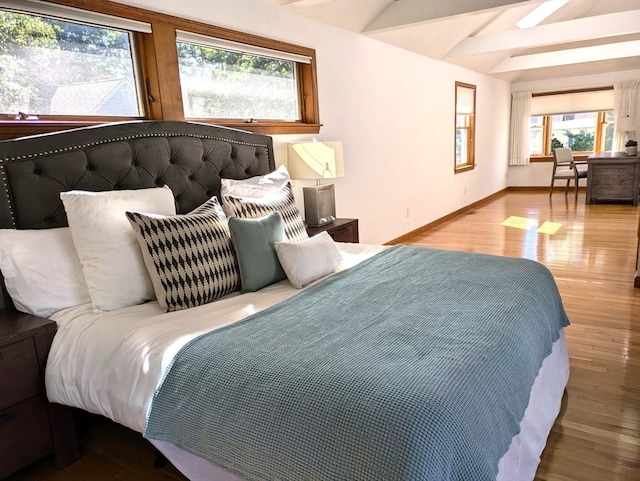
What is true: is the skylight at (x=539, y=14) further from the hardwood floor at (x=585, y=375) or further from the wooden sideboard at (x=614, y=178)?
the hardwood floor at (x=585, y=375)

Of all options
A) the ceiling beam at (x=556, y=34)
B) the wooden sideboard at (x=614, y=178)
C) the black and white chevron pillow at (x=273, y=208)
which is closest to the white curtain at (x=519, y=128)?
the wooden sideboard at (x=614, y=178)

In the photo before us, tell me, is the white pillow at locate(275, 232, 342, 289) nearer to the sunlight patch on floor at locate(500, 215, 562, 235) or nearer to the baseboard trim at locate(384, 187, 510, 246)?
the baseboard trim at locate(384, 187, 510, 246)

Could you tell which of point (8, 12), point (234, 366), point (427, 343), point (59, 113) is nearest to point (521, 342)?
point (427, 343)

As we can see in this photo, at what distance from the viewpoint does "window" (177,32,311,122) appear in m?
2.81

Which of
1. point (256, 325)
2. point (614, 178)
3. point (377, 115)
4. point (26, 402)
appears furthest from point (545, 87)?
point (26, 402)

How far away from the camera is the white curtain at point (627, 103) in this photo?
299 inches

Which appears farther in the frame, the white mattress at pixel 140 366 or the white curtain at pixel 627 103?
the white curtain at pixel 627 103

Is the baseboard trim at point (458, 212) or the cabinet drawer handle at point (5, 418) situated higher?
the cabinet drawer handle at point (5, 418)

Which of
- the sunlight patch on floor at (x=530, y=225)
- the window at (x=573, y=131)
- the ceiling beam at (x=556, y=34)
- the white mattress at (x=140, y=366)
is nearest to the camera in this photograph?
the white mattress at (x=140, y=366)

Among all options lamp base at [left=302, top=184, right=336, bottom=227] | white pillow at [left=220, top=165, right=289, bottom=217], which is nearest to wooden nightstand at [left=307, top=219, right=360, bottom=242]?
lamp base at [left=302, top=184, right=336, bottom=227]

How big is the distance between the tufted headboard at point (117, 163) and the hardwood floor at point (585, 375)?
1032 mm

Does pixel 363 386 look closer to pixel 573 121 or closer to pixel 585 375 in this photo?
pixel 585 375

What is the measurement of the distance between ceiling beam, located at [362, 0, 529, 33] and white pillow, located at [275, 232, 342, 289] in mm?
2703

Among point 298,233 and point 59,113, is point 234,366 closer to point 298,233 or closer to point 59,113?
point 298,233
